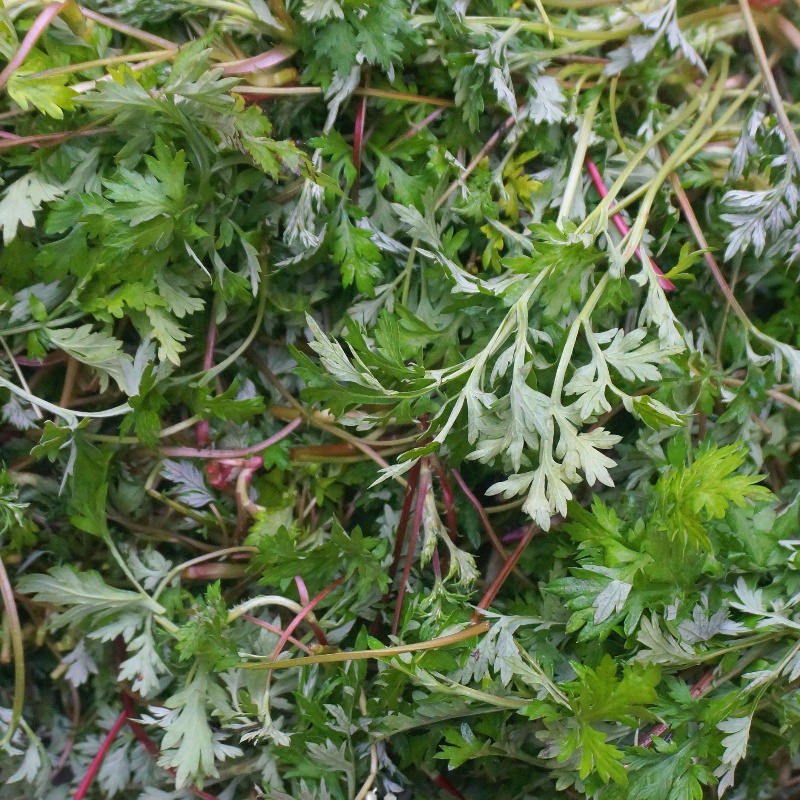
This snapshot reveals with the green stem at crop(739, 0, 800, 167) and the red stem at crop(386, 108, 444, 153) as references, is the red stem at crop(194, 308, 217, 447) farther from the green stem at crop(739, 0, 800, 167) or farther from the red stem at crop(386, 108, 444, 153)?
the green stem at crop(739, 0, 800, 167)

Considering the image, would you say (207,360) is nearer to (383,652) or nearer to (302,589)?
(302,589)

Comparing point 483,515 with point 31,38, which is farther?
point 483,515

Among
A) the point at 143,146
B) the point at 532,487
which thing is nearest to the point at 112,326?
the point at 143,146

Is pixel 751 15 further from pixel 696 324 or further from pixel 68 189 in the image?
pixel 68 189

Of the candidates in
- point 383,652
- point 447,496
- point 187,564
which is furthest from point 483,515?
point 187,564

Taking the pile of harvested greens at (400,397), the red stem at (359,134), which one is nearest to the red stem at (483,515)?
the pile of harvested greens at (400,397)

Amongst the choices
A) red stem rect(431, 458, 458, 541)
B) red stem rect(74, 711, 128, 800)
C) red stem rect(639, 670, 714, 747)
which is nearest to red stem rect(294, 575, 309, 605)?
red stem rect(431, 458, 458, 541)
